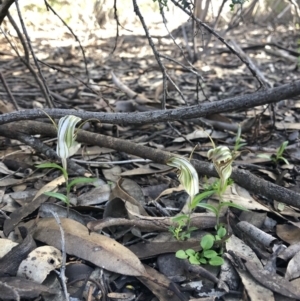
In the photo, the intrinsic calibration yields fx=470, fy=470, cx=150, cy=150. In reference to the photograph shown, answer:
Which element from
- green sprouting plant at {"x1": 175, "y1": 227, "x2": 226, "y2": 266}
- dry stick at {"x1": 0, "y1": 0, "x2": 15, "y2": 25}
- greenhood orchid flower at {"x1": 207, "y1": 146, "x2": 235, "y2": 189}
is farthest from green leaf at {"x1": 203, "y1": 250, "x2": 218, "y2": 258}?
dry stick at {"x1": 0, "y1": 0, "x2": 15, "y2": 25}

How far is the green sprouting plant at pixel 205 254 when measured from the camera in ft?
4.46

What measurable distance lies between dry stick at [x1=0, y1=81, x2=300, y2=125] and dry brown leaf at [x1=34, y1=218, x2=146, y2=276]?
45 centimetres

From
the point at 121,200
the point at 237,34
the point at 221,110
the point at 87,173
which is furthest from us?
the point at 237,34

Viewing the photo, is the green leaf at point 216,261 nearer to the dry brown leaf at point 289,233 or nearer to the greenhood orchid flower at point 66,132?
the dry brown leaf at point 289,233

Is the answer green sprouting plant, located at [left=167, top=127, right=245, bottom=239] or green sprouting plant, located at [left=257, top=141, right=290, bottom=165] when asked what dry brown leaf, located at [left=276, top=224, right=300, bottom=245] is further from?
green sprouting plant, located at [left=257, top=141, right=290, bottom=165]

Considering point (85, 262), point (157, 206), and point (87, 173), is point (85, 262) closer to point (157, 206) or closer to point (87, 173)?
point (157, 206)

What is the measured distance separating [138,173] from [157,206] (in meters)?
0.32

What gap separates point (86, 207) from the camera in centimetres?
164

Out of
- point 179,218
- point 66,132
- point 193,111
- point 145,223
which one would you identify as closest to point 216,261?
point 179,218

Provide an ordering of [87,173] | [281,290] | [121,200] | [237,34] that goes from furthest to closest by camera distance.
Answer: [237,34], [87,173], [121,200], [281,290]

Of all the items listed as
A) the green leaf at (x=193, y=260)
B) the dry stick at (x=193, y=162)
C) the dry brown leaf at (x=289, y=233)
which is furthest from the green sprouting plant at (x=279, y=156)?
the green leaf at (x=193, y=260)

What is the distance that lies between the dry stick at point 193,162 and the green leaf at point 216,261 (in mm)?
357

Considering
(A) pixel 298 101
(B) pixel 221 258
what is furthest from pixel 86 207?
(A) pixel 298 101

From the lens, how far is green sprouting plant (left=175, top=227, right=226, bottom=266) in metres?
A: 1.36
